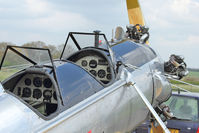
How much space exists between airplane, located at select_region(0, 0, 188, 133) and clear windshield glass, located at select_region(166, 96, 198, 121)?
150 cm

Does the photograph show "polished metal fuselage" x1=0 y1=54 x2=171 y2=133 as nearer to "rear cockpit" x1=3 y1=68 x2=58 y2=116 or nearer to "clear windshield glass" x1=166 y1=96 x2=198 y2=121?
"rear cockpit" x1=3 y1=68 x2=58 y2=116

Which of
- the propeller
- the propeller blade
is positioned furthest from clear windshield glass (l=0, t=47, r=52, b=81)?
the propeller blade

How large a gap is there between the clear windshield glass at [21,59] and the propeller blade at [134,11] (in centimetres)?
947

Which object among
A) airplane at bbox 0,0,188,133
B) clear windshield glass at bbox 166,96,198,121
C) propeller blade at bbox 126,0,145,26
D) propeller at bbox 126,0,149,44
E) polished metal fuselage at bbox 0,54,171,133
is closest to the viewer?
polished metal fuselage at bbox 0,54,171,133

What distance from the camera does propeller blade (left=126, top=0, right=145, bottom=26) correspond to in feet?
41.5

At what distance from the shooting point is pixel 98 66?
4965 millimetres

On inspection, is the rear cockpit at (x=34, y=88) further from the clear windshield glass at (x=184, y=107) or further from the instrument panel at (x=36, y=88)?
the clear windshield glass at (x=184, y=107)

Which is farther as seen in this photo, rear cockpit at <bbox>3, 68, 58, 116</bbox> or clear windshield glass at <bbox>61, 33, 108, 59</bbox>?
clear windshield glass at <bbox>61, 33, 108, 59</bbox>

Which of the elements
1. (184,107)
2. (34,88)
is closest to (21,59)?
(34,88)

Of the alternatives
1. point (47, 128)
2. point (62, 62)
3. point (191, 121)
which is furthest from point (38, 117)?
point (191, 121)

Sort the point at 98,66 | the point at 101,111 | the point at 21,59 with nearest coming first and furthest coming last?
the point at 101,111 < the point at 21,59 < the point at 98,66

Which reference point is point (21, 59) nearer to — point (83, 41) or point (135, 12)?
point (83, 41)

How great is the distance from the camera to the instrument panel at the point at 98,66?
193 inches

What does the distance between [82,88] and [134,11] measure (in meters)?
9.90
